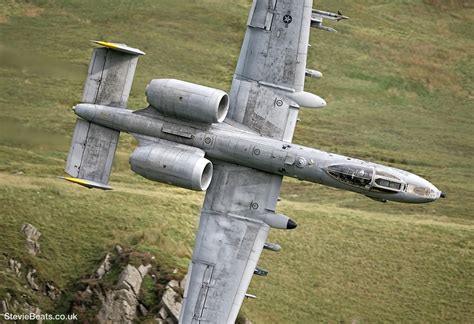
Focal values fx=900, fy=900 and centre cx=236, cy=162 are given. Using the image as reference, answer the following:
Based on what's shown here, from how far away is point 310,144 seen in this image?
54656mm

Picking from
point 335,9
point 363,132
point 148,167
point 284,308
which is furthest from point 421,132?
point 148,167

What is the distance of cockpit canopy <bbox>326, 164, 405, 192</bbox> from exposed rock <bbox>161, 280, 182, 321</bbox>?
29.0 feet

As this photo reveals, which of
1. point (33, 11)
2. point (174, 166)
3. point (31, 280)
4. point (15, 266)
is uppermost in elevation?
point (33, 11)

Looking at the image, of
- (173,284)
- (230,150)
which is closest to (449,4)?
(230,150)

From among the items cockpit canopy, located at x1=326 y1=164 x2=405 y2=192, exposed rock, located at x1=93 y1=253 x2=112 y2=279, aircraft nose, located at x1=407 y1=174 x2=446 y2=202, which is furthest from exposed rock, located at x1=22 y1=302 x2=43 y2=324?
aircraft nose, located at x1=407 y1=174 x2=446 y2=202

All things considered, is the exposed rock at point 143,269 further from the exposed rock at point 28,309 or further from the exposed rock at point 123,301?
the exposed rock at point 28,309

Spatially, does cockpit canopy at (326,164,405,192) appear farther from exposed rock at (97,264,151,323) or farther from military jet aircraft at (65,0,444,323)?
exposed rock at (97,264,151,323)

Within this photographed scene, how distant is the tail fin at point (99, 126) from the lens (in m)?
38.6

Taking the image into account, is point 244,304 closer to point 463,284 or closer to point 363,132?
point 463,284

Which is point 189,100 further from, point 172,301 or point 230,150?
point 172,301

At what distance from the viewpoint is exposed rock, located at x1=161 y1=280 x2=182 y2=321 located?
38.5m

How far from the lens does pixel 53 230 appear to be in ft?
136

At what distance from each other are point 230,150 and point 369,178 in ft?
19.4

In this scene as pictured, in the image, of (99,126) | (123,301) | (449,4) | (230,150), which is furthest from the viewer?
(449,4)
